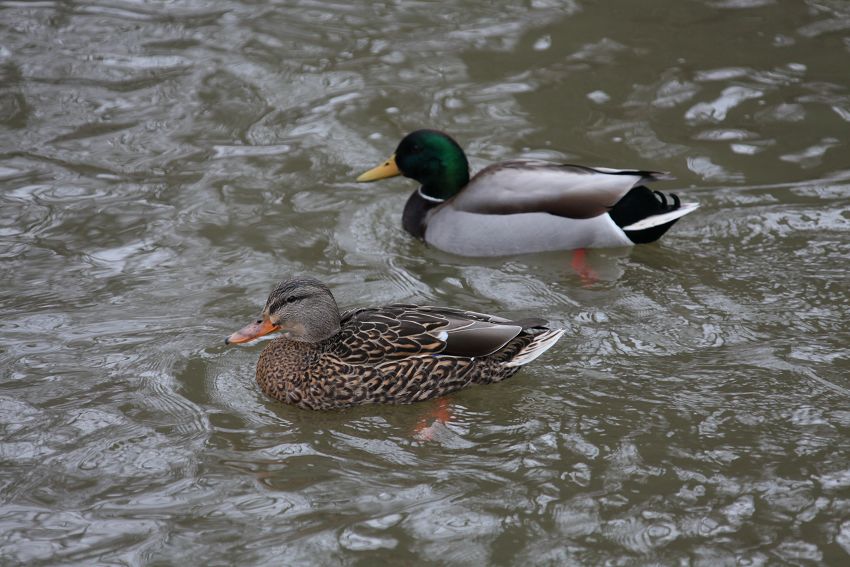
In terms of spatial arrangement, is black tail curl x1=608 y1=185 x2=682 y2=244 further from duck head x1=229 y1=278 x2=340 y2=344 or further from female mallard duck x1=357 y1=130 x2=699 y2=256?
duck head x1=229 y1=278 x2=340 y2=344

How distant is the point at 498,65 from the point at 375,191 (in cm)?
237

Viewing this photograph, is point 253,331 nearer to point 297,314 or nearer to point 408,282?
point 297,314

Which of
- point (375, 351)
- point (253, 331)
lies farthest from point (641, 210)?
point (253, 331)

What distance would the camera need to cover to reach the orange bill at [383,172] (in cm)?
915

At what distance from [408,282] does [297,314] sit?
171 cm

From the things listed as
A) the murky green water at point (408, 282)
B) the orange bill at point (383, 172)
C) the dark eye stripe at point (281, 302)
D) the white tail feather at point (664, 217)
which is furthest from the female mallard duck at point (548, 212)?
the dark eye stripe at point (281, 302)

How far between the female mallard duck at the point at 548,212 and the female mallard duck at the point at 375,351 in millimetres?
1961

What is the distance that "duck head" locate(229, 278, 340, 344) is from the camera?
21.3ft

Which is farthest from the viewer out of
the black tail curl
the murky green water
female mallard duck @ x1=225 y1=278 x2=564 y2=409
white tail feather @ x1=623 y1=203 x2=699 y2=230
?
the black tail curl

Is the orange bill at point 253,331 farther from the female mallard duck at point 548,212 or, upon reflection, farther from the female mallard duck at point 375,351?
the female mallard duck at point 548,212

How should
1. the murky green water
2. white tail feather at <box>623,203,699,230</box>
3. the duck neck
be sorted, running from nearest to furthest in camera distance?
1. the murky green water
2. white tail feather at <box>623,203,699,230</box>
3. the duck neck

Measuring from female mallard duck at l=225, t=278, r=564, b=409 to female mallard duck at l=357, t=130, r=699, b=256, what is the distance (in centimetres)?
196

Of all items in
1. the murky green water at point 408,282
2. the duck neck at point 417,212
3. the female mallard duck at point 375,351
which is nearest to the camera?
the murky green water at point 408,282

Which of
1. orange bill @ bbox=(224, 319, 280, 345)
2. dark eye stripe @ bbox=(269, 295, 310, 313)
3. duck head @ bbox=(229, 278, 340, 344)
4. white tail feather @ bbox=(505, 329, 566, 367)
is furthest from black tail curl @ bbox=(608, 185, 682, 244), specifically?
orange bill @ bbox=(224, 319, 280, 345)
